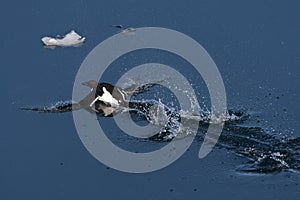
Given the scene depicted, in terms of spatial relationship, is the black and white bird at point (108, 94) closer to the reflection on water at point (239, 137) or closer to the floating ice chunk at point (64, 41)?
the reflection on water at point (239, 137)

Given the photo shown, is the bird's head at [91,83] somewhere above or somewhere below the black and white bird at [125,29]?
below

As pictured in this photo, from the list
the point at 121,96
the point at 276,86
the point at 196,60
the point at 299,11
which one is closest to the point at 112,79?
the point at 121,96

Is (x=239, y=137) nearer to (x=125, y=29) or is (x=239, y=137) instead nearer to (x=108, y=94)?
(x=108, y=94)

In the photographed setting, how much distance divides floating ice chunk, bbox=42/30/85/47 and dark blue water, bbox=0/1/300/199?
0.03 meters

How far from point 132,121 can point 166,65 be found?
0.39m

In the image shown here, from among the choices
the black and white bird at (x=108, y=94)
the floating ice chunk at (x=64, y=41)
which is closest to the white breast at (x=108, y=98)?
the black and white bird at (x=108, y=94)

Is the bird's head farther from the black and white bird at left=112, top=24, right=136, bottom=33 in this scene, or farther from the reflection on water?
the black and white bird at left=112, top=24, right=136, bottom=33

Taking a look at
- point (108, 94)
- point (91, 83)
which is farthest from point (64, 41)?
point (108, 94)

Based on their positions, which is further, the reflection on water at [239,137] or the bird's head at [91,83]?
the bird's head at [91,83]

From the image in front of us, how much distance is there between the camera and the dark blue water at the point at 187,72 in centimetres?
202

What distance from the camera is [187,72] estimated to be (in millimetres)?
2607

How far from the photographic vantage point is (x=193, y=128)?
231 centimetres

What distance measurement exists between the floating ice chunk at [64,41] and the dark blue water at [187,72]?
3 cm

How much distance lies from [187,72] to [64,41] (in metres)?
0.56
